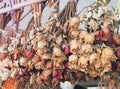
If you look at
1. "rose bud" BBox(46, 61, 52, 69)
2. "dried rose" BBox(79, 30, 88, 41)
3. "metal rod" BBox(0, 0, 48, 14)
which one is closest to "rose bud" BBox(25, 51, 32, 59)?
"rose bud" BBox(46, 61, 52, 69)

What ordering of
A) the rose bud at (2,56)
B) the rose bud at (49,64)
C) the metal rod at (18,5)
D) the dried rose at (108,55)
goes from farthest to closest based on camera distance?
the metal rod at (18,5)
the rose bud at (2,56)
the rose bud at (49,64)
the dried rose at (108,55)

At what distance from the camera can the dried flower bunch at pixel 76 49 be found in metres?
0.93

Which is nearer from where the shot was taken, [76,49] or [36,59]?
[76,49]

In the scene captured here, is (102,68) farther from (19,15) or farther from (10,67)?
(19,15)

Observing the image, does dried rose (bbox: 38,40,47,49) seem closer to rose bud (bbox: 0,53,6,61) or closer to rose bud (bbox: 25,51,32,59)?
rose bud (bbox: 25,51,32,59)

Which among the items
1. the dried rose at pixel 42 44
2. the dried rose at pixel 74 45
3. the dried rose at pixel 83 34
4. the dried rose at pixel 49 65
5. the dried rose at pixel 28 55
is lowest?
the dried rose at pixel 49 65

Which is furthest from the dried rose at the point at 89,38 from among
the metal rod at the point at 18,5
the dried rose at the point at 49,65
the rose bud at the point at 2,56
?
the metal rod at the point at 18,5

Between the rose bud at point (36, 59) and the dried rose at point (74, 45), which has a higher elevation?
the dried rose at point (74, 45)

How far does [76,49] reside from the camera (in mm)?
954

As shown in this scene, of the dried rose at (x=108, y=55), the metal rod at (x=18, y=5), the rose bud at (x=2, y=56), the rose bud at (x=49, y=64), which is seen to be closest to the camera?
the dried rose at (x=108, y=55)

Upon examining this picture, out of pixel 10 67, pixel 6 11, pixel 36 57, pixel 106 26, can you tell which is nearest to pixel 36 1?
pixel 6 11

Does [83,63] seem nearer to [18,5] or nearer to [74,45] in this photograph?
[74,45]

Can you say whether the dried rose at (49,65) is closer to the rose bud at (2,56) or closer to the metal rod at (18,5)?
the rose bud at (2,56)

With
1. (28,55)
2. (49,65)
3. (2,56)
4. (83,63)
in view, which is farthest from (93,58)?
(2,56)
